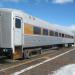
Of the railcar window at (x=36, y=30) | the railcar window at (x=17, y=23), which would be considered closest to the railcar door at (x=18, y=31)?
the railcar window at (x=17, y=23)

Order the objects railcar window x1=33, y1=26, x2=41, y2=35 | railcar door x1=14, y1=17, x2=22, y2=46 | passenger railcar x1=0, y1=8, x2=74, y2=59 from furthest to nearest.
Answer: railcar window x1=33, y1=26, x2=41, y2=35, railcar door x1=14, y1=17, x2=22, y2=46, passenger railcar x1=0, y1=8, x2=74, y2=59

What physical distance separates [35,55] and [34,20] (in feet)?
11.4

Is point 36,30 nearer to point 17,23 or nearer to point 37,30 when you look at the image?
point 37,30

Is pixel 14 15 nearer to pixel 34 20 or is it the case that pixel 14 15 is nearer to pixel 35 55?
pixel 34 20

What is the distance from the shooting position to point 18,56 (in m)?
19.6

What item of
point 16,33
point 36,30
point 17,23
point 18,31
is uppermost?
point 17,23

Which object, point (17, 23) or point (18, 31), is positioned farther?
point (18, 31)

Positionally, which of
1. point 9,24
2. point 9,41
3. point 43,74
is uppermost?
point 9,24

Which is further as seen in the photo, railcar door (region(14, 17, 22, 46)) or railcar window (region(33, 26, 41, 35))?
railcar window (region(33, 26, 41, 35))

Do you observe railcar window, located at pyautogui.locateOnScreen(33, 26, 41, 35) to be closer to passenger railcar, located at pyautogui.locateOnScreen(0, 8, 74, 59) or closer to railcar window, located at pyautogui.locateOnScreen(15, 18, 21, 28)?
passenger railcar, located at pyautogui.locateOnScreen(0, 8, 74, 59)

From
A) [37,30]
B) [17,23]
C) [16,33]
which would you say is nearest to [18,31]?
[16,33]

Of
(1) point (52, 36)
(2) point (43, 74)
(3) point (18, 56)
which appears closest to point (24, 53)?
(3) point (18, 56)

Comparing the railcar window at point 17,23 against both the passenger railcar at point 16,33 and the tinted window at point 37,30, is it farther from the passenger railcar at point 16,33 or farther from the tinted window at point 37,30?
the tinted window at point 37,30

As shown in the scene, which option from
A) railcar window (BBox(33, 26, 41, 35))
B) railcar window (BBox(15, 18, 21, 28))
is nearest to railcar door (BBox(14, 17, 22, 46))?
railcar window (BBox(15, 18, 21, 28))
